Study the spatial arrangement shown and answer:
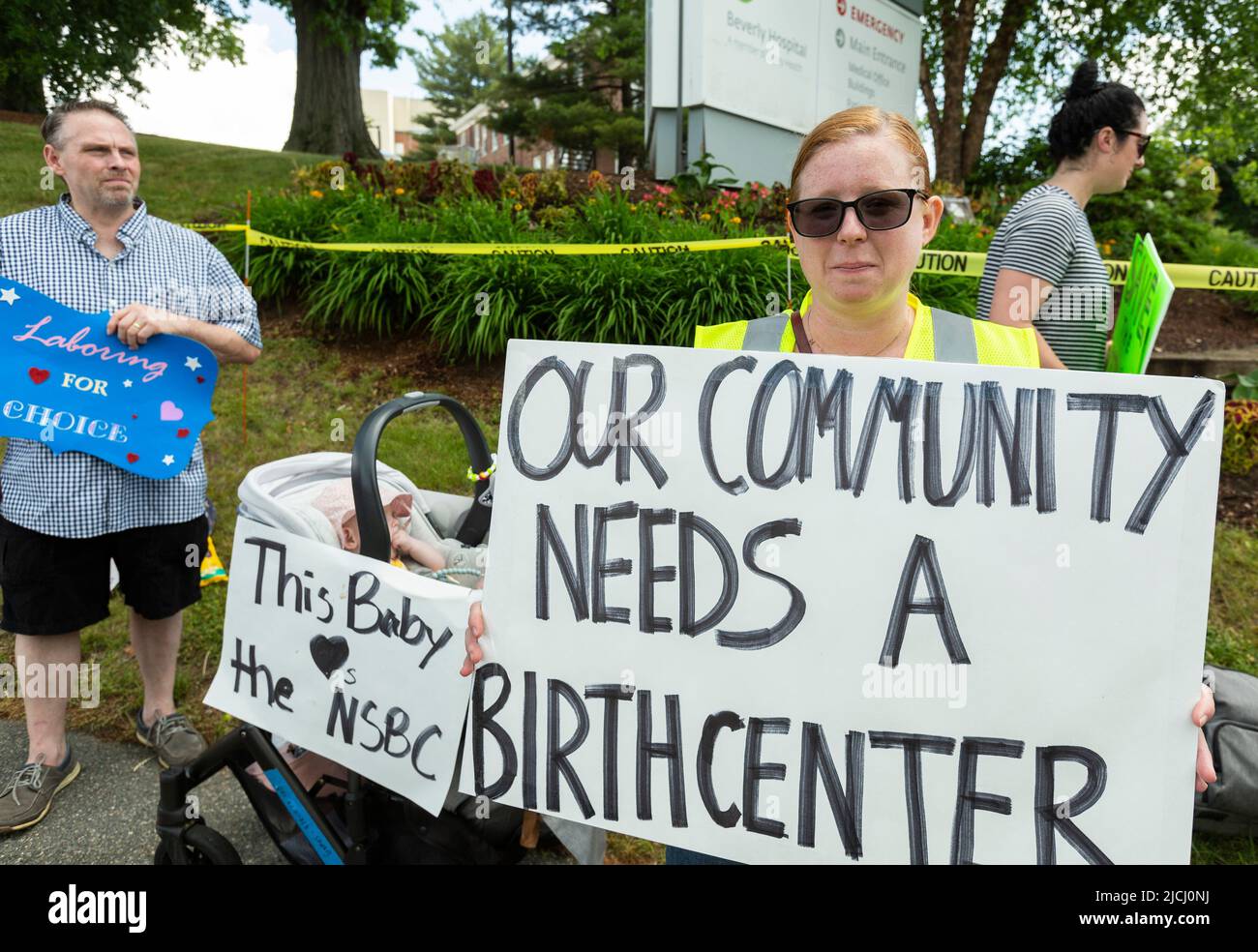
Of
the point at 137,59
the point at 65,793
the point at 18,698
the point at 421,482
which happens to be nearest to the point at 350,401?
the point at 421,482

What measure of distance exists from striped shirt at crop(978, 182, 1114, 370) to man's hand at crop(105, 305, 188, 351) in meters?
2.57

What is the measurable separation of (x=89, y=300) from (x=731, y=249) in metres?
4.55

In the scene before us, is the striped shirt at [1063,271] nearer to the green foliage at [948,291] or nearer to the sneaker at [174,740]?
the sneaker at [174,740]

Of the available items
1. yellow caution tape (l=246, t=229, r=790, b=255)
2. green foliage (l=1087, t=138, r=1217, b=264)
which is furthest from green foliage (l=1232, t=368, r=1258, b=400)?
green foliage (l=1087, t=138, r=1217, b=264)

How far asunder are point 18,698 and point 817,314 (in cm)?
363

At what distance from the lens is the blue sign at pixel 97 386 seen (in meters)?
2.53

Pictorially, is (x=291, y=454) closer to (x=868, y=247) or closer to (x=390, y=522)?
(x=390, y=522)

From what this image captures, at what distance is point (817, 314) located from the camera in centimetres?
167

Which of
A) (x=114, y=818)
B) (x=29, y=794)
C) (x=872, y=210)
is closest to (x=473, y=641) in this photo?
(x=872, y=210)

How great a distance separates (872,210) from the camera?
152 cm

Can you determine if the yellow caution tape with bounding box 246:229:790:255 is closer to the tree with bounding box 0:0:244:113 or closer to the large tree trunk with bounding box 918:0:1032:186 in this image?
the large tree trunk with bounding box 918:0:1032:186

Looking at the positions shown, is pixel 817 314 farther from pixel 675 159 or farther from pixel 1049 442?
pixel 675 159

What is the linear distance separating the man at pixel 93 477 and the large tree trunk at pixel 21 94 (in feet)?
53.1

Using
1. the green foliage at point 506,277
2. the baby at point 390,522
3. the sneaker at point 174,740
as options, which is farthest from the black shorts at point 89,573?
the green foliage at point 506,277
